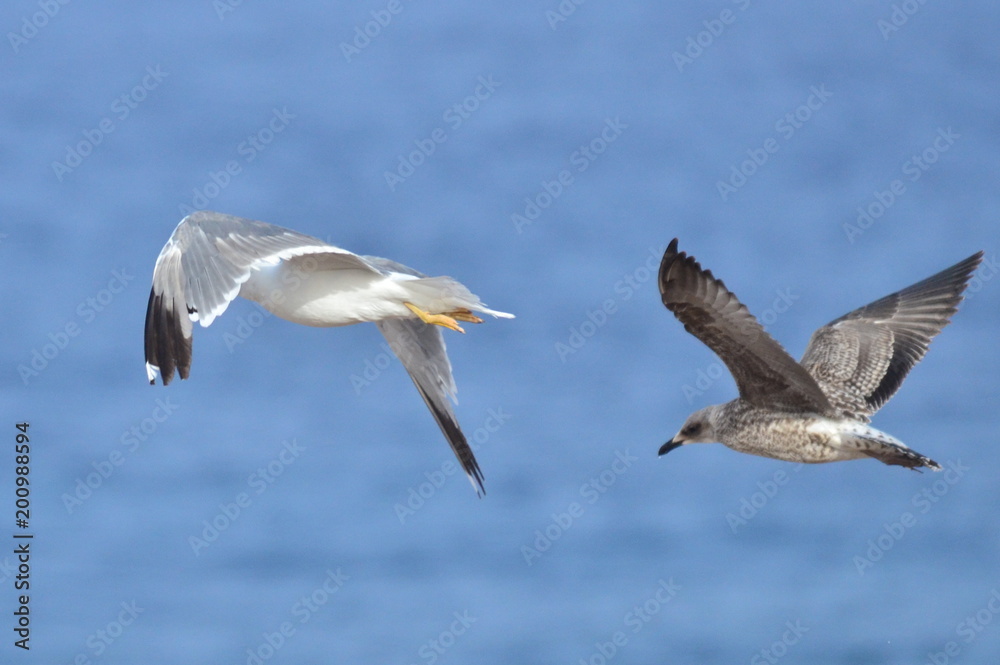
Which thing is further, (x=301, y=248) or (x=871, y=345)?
(x=871, y=345)

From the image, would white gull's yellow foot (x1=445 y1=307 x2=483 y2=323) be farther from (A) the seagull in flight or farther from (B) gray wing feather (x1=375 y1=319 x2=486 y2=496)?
(B) gray wing feather (x1=375 y1=319 x2=486 y2=496)

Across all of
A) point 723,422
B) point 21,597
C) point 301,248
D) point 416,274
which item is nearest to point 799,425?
point 723,422

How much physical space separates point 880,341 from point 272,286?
3.49 m

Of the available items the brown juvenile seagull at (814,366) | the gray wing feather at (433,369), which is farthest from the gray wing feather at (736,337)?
the gray wing feather at (433,369)

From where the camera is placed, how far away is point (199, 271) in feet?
23.5

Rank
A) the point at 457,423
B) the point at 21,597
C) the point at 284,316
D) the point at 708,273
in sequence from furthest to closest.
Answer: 1. the point at 457,423
2. the point at 21,597
3. the point at 284,316
4. the point at 708,273

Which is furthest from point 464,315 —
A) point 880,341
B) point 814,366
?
point 880,341

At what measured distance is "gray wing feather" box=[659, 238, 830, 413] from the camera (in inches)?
262

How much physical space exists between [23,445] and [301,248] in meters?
2.68

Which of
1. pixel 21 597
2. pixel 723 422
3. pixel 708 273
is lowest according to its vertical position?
pixel 21 597

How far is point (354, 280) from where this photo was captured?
7672mm

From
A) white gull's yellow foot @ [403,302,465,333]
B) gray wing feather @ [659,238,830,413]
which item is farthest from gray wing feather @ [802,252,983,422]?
white gull's yellow foot @ [403,302,465,333]

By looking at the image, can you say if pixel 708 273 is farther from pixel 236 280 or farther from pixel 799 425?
pixel 236 280

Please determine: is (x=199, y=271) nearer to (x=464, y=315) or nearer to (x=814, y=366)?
(x=464, y=315)
